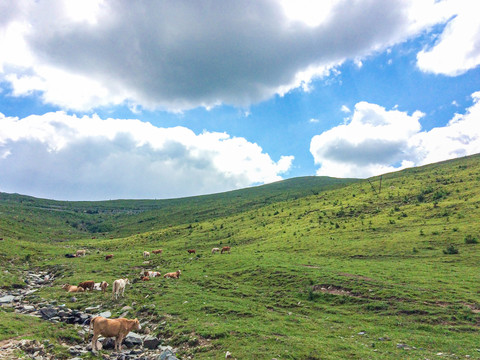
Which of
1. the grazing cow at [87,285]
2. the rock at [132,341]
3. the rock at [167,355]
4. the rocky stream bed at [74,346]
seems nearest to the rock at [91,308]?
the rocky stream bed at [74,346]

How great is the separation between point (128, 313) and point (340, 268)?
22.9 meters

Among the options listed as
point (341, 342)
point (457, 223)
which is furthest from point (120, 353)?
point (457, 223)

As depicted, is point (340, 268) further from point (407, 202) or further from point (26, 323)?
point (407, 202)

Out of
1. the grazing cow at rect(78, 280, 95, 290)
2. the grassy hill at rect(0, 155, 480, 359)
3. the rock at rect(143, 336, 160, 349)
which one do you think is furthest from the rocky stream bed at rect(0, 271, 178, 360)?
the grazing cow at rect(78, 280, 95, 290)

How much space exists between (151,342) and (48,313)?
8.70 metres

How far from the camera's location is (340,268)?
3056 centimetres

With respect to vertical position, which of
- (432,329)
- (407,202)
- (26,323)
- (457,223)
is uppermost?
(407,202)

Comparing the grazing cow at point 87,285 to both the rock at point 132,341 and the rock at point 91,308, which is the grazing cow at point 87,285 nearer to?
the rock at point 91,308

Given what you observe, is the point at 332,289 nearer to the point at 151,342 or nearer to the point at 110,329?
the point at 151,342

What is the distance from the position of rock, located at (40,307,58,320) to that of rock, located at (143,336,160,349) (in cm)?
785

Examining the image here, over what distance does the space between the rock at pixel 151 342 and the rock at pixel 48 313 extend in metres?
7.85

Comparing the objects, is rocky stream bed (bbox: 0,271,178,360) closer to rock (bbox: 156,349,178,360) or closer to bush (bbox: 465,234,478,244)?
rock (bbox: 156,349,178,360)

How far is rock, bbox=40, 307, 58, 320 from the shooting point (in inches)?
683

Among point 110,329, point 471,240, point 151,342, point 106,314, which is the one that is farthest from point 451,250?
point 106,314
